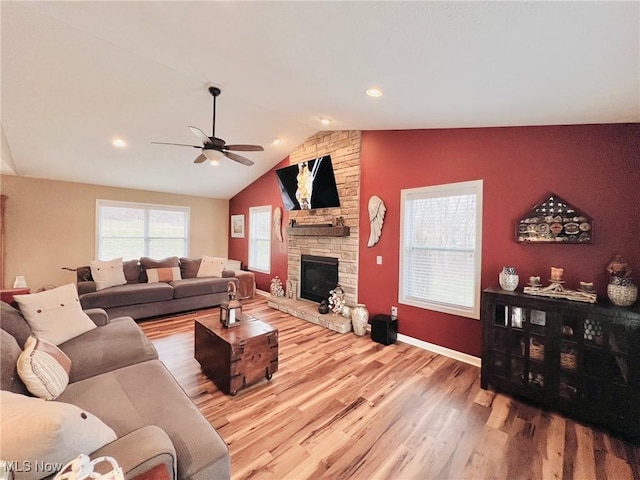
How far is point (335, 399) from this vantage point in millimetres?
2283

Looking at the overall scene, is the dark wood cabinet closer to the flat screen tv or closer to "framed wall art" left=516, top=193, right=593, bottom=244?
"framed wall art" left=516, top=193, right=593, bottom=244

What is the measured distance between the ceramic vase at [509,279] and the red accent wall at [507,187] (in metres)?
0.22

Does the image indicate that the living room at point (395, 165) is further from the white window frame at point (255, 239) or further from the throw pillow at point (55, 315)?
the throw pillow at point (55, 315)

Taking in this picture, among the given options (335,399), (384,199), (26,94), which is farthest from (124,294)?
(384,199)

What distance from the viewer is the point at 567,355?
209 centimetres

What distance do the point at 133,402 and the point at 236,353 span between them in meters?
0.89

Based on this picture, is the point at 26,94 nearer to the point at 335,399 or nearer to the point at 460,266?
the point at 335,399

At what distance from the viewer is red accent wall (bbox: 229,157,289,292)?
18.3 feet

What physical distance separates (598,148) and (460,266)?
5.15 feet

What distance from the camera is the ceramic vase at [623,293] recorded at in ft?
6.42

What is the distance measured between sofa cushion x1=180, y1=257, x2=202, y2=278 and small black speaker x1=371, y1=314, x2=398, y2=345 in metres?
3.77

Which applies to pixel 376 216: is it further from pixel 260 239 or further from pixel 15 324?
pixel 15 324

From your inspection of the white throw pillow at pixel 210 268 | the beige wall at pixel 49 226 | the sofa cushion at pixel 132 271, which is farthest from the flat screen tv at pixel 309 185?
the beige wall at pixel 49 226

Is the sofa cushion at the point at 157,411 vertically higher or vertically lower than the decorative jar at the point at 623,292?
lower
